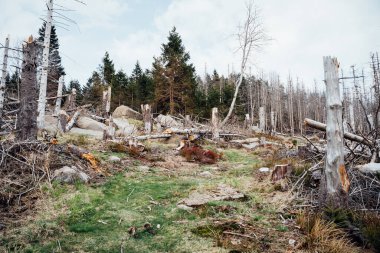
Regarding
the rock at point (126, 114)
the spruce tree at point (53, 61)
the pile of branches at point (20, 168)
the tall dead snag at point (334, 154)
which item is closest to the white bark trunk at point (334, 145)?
the tall dead snag at point (334, 154)

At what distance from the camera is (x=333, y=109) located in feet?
15.3

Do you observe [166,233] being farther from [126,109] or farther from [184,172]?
[126,109]

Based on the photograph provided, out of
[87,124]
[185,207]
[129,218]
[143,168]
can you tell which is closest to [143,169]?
[143,168]

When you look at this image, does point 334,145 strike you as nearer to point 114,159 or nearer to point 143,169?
point 143,169

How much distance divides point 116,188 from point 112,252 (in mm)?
2668

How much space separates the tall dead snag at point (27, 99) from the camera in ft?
20.5

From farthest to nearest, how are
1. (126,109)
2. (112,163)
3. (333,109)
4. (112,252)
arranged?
(126,109) < (112,163) < (333,109) < (112,252)

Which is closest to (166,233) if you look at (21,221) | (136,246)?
(136,246)

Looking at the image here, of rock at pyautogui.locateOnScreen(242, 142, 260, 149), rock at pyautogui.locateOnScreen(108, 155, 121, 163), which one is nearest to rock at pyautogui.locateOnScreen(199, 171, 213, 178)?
rock at pyautogui.locateOnScreen(108, 155, 121, 163)

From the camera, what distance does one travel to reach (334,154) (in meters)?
4.57

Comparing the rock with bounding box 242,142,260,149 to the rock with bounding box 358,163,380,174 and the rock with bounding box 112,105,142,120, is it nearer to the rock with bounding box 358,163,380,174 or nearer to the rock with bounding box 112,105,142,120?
the rock with bounding box 358,163,380,174

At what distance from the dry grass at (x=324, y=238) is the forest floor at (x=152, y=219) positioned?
16 cm

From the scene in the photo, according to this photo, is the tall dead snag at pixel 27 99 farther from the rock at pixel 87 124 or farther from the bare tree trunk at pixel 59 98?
the rock at pixel 87 124

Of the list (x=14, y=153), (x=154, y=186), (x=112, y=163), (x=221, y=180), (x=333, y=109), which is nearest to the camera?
(x=333, y=109)
